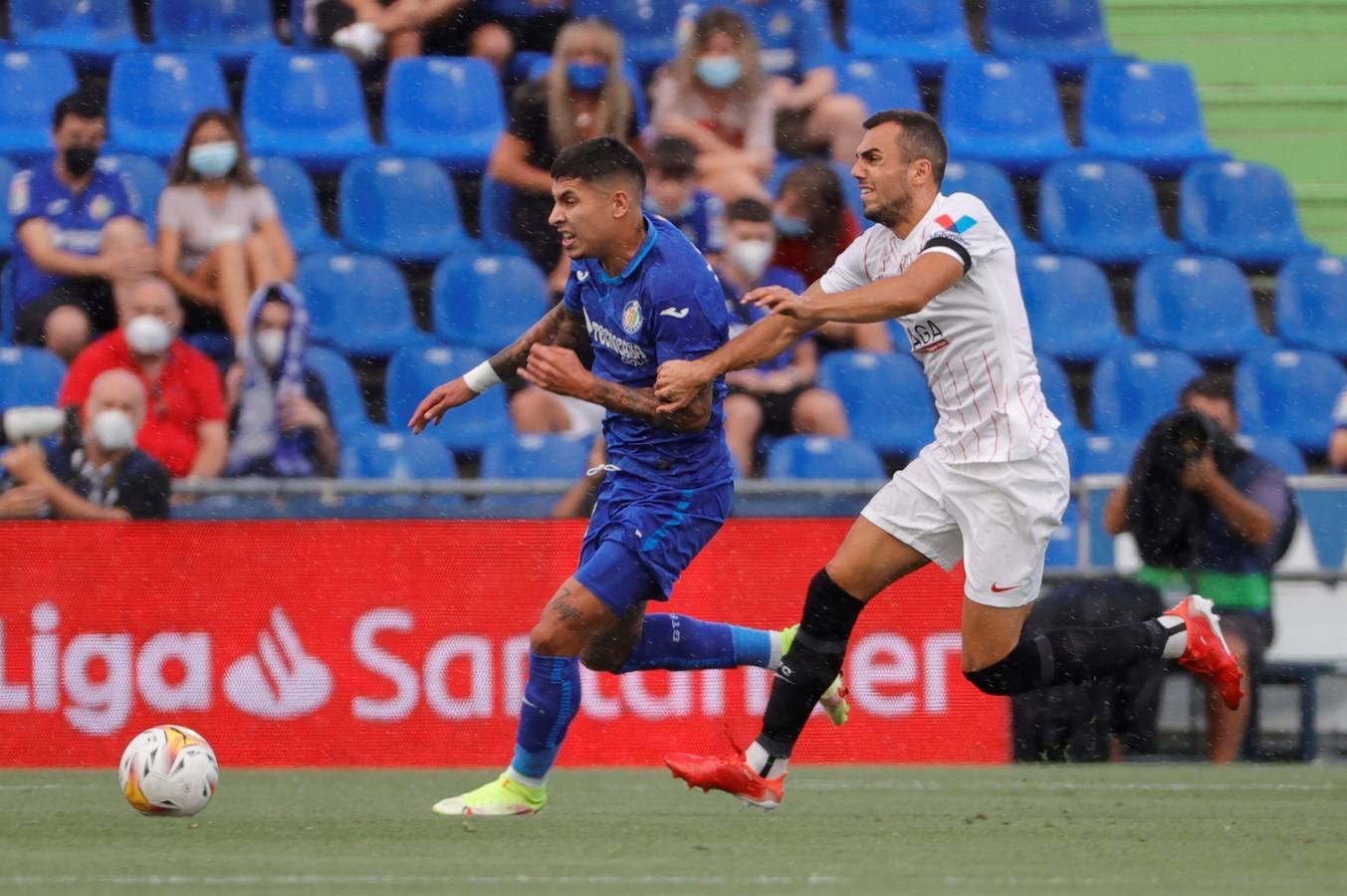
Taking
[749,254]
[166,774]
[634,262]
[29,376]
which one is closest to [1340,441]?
[749,254]

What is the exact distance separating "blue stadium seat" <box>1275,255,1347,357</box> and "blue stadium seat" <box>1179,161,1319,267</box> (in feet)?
0.93

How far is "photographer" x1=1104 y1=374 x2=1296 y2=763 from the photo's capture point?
9266 millimetres

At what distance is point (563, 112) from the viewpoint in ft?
37.4

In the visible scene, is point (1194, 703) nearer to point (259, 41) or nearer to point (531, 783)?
point (531, 783)

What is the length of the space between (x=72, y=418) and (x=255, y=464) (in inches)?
39.0

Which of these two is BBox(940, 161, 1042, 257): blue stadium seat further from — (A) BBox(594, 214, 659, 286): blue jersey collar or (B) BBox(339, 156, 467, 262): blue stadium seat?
(A) BBox(594, 214, 659, 286): blue jersey collar

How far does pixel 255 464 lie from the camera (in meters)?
10.1

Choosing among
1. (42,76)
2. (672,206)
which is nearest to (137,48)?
(42,76)

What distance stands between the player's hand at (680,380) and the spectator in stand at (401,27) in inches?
265

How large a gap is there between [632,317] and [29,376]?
16.5 ft

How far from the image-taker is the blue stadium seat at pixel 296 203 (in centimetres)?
1170

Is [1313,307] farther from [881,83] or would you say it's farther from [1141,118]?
[881,83]

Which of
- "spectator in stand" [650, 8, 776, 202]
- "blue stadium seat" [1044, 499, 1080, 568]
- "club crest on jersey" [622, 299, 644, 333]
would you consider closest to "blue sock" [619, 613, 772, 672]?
"club crest on jersey" [622, 299, 644, 333]

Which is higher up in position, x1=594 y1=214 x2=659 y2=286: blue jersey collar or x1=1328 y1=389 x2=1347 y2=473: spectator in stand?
x1=594 y1=214 x2=659 y2=286: blue jersey collar
